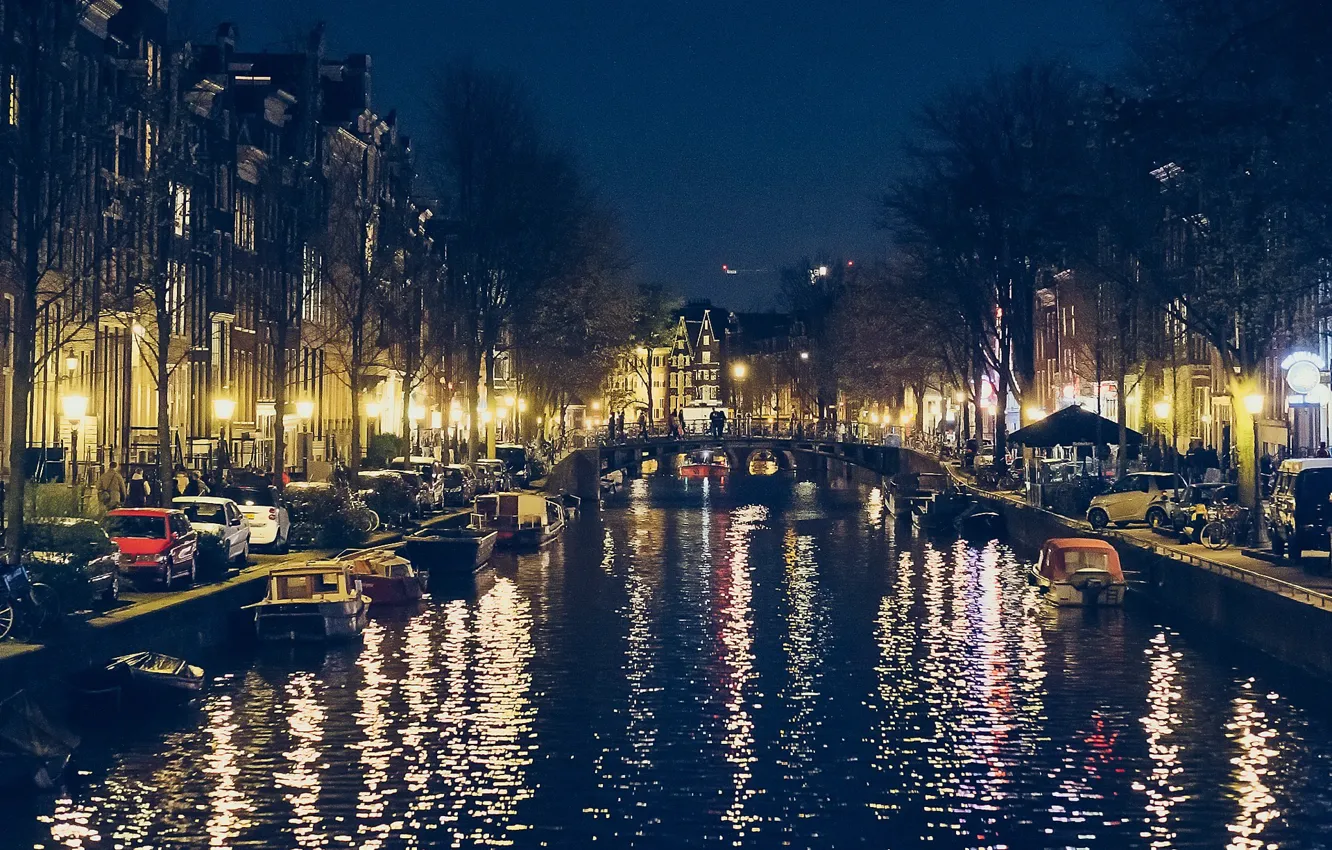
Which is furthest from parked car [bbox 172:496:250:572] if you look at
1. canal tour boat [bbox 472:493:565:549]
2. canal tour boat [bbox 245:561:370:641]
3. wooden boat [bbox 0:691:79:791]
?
canal tour boat [bbox 472:493:565:549]

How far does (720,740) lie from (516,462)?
70.3 m

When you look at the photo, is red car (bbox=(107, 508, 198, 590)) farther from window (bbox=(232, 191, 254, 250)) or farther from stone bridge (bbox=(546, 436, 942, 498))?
stone bridge (bbox=(546, 436, 942, 498))

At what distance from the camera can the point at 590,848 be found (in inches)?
1008

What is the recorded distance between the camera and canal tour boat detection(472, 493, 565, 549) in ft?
243

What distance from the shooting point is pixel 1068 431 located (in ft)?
260

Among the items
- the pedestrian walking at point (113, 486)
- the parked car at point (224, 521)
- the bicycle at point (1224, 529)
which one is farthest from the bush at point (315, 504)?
the bicycle at point (1224, 529)

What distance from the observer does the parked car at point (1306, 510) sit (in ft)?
152

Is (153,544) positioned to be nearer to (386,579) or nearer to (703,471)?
(386,579)

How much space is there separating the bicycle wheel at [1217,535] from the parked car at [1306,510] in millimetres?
4844

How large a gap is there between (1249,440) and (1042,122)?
3016cm

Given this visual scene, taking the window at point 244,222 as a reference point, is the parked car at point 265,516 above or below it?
below

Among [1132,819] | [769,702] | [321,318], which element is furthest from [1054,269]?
[1132,819]

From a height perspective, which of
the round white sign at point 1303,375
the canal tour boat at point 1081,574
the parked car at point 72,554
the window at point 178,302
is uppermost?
the window at point 178,302

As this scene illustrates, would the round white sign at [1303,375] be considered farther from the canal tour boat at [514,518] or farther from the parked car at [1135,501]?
the canal tour boat at [514,518]
